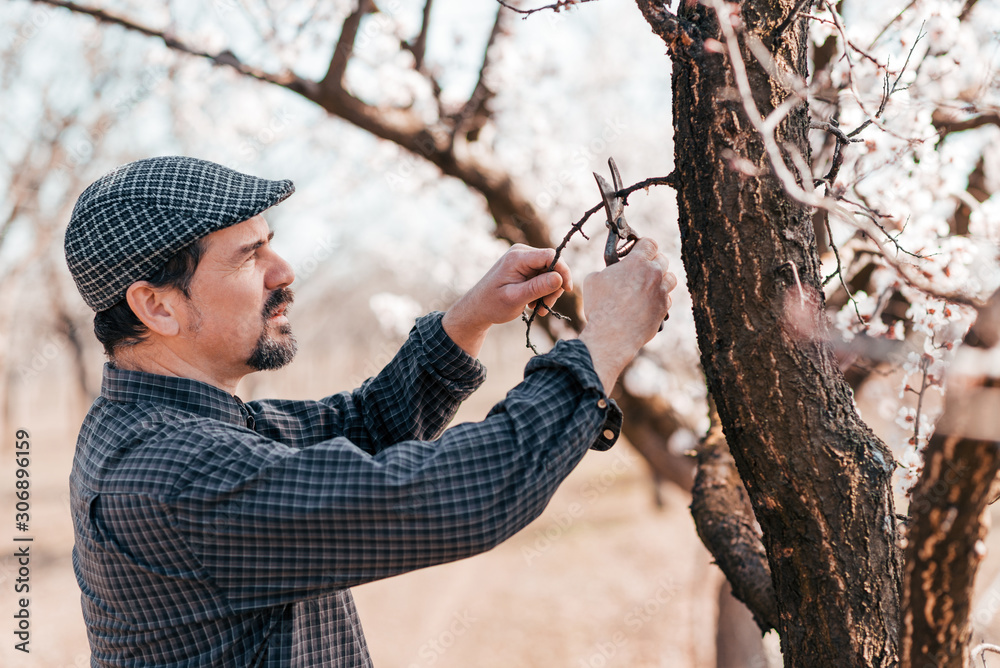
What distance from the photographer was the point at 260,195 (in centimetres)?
161

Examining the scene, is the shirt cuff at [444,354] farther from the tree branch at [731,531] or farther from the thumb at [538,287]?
the tree branch at [731,531]

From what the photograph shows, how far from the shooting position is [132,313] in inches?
62.8

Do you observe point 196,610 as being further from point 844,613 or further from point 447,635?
point 447,635

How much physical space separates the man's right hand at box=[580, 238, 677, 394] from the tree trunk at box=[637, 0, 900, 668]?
126 mm

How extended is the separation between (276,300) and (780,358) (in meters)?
1.15

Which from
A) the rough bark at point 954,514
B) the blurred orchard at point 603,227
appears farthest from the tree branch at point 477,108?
the rough bark at point 954,514

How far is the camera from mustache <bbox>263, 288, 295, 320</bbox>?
1687 millimetres

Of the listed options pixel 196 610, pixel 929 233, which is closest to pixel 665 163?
pixel 929 233

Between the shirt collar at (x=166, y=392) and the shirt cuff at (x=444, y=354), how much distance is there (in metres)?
0.52

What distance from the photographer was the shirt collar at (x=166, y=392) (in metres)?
1.53

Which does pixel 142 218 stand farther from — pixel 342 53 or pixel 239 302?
pixel 342 53

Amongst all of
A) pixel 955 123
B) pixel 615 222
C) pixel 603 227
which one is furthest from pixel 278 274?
pixel 603 227

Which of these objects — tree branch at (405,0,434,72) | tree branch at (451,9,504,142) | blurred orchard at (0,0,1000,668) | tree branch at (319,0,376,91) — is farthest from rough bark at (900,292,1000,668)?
tree branch at (405,0,434,72)

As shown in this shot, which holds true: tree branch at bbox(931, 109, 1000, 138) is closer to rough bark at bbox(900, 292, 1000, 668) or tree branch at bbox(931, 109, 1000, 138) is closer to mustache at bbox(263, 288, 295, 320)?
rough bark at bbox(900, 292, 1000, 668)
